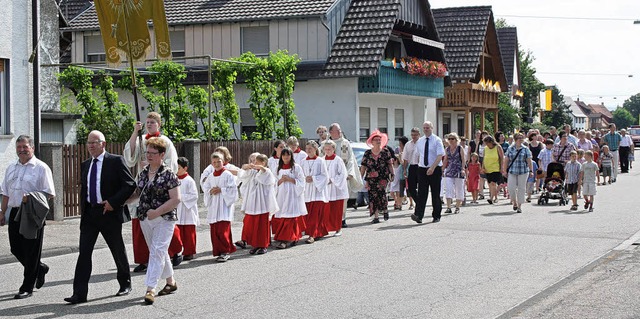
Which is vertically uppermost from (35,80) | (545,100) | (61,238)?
(545,100)

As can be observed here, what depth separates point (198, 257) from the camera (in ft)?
42.5

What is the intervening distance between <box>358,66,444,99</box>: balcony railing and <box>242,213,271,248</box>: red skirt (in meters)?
18.7

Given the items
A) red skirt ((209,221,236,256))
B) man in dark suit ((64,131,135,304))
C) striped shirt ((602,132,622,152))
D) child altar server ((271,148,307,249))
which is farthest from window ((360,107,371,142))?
man in dark suit ((64,131,135,304))

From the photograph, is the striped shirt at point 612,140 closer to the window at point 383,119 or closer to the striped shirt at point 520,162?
the window at point 383,119

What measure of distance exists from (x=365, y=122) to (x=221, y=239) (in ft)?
73.5

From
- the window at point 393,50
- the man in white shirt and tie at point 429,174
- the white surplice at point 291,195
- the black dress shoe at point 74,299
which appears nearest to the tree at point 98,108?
the man in white shirt and tie at point 429,174

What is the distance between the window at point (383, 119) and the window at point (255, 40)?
617 cm

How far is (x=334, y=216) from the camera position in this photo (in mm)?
15414

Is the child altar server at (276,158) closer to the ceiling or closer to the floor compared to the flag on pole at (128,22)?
closer to the floor

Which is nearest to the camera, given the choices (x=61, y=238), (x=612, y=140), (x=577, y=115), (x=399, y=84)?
(x=61, y=238)

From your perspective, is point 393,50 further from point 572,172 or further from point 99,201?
point 99,201

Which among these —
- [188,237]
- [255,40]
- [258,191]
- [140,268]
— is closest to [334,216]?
[258,191]

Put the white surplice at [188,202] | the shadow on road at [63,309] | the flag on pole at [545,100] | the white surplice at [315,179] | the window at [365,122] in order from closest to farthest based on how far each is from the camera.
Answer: the shadow on road at [63,309] → the white surplice at [188,202] → the white surplice at [315,179] → the window at [365,122] → the flag on pole at [545,100]

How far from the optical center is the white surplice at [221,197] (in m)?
12.7
